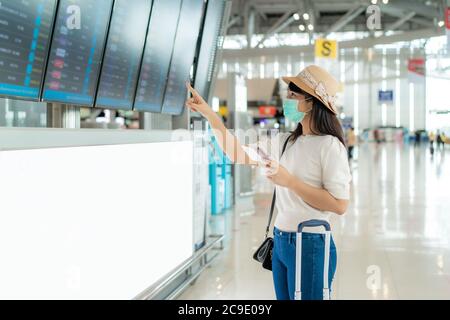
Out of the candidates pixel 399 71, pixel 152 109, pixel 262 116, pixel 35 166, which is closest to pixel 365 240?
pixel 152 109

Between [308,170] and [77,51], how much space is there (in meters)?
1.77

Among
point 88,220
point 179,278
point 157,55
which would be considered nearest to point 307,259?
point 88,220

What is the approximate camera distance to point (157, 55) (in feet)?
14.8

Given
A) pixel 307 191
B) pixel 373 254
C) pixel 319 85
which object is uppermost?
pixel 319 85

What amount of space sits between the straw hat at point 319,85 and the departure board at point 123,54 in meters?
1.78

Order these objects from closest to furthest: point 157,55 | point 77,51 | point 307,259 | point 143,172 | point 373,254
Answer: point 307,259 < point 77,51 < point 143,172 < point 157,55 < point 373,254

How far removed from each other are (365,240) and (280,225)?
494 cm

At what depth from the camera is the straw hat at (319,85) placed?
2223mm

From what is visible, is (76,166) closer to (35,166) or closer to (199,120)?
(35,166)

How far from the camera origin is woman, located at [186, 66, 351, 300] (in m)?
2.18

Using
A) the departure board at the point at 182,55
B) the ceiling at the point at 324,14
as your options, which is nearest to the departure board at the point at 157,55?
the departure board at the point at 182,55

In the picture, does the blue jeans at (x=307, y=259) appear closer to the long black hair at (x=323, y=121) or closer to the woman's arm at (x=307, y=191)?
the woman's arm at (x=307, y=191)

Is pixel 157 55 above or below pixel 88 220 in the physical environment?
above

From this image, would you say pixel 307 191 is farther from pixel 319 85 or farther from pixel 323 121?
pixel 319 85
